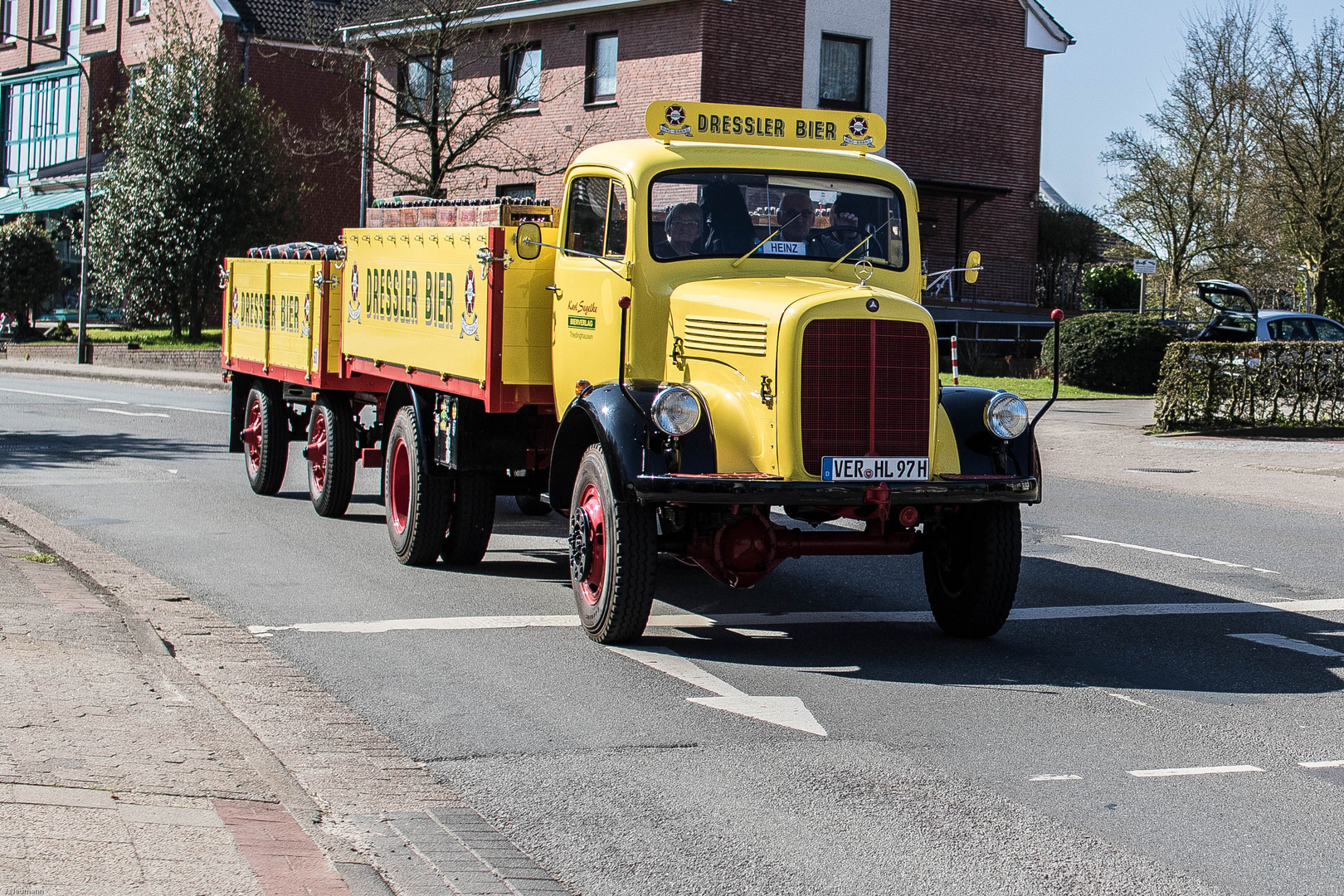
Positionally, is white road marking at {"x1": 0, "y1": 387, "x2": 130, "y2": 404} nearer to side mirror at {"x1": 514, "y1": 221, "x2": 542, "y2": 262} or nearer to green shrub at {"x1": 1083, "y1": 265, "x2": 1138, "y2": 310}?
side mirror at {"x1": 514, "y1": 221, "x2": 542, "y2": 262}

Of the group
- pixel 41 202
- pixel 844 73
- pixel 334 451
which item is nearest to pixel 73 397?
pixel 334 451

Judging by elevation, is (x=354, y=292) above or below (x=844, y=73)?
below

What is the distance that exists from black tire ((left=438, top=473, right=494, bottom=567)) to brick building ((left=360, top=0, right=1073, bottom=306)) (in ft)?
76.6

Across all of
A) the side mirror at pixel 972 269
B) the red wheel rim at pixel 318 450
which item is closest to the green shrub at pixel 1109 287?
the red wheel rim at pixel 318 450

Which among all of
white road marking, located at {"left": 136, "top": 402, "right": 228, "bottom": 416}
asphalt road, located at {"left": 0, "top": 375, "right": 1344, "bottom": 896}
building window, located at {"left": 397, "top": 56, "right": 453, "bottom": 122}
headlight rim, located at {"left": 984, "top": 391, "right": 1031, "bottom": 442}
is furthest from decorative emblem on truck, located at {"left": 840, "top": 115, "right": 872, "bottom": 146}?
building window, located at {"left": 397, "top": 56, "right": 453, "bottom": 122}

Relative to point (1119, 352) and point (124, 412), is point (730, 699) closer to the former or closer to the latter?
point (124, 412)

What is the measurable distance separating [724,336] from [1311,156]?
2931 cm

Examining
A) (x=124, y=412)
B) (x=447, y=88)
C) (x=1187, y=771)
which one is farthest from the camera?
(x=447, y=88)

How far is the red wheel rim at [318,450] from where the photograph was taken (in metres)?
12.3

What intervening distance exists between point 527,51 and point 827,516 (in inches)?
1194

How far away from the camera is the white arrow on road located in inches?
255

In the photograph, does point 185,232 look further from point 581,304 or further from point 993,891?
point 993,891

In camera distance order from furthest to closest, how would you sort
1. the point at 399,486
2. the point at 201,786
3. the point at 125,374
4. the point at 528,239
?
the point at 125,374
the point at 399,486
the point at 528,239
the point at 201,786

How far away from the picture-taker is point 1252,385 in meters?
20.5
